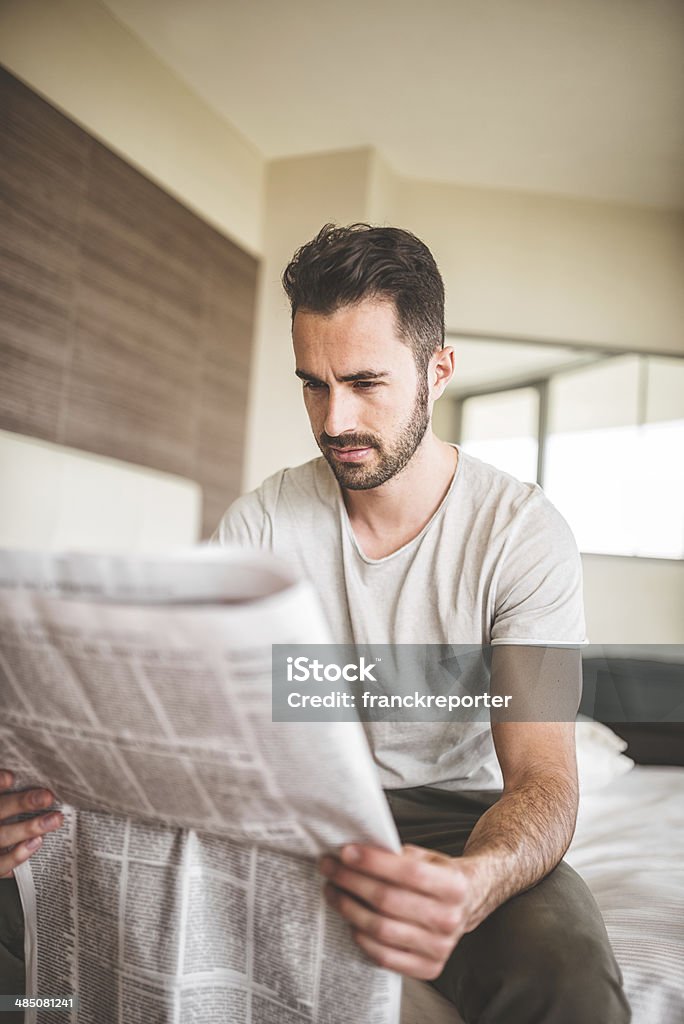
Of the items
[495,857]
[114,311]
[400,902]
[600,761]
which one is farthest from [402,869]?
[114,311]

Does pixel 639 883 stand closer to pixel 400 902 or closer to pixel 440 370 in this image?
pixel 400 902

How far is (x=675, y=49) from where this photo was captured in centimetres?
82

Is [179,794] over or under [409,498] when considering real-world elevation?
under

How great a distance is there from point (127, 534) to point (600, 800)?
1.02 meters

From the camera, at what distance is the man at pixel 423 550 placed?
23.2 inches

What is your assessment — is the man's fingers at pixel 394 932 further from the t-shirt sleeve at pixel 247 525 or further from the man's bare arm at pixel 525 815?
the t-shirt sleeve at pixel 247 525

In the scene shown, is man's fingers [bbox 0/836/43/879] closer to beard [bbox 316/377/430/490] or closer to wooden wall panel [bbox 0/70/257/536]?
beard [bbox 316/377/430/490]

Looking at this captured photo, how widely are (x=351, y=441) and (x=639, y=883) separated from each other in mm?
529

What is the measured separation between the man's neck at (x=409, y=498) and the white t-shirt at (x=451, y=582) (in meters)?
0.01

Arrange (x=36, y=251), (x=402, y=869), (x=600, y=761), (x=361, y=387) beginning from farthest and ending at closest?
(x=36, y=251) → (x=600, y=761) → (x=361, y=387) → (x=402, y=869)

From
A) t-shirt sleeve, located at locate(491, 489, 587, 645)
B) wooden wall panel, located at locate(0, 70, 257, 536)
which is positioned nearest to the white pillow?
t-shirt sleeve, located at locate(491, 489, 587, 645)

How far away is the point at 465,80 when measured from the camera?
89cm

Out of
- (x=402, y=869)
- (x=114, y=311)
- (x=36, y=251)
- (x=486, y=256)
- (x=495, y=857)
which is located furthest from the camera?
(x=114, y=311)

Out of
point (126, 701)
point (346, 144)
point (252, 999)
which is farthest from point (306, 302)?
point (252, 999)
